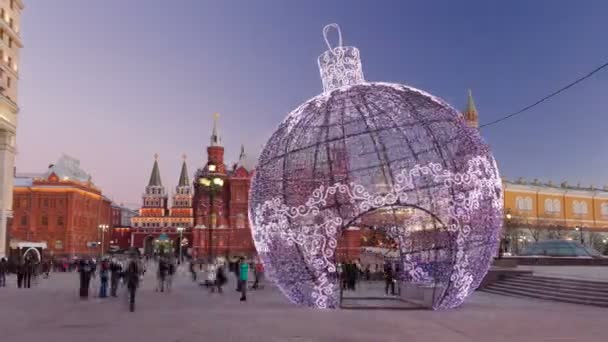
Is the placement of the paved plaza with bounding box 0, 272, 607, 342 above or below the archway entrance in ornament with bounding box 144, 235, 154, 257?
above

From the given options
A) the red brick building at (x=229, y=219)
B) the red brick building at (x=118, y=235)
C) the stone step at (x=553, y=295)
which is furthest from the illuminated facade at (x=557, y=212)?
the red brick building at (x=118, y=235)

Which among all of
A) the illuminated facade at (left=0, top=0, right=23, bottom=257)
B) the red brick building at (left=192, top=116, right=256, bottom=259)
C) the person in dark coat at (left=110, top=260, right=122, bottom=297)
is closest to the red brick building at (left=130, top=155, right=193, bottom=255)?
the red brick building at (left=192, top=116, right=256, bottom=259)

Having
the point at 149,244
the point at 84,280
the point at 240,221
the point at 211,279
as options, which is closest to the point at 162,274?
the point at 211,279

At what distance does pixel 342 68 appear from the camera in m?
16.7

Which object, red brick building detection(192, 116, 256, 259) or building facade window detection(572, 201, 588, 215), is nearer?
red brick building detection(192, 116, 256, 259)

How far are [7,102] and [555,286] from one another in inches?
1562

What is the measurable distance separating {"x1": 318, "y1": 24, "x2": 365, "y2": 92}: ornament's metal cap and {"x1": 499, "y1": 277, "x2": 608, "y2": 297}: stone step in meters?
9.82

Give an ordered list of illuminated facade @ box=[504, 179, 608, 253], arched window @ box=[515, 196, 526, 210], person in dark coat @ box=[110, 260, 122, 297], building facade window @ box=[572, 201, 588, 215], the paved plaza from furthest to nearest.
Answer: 1. building facade window @ box=[572, 201, 588, 215]
2. arched window @ box=[515, 196, 526, 210]
3. illuminated facade @ box=[504, 179, 608, 253]
4. person in dark coat @ box=[110, 260, 122, 297]
5. the paved plaza

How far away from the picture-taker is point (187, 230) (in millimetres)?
112812

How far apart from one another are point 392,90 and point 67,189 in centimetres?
7660

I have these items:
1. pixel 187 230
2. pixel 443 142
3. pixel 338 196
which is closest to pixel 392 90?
pixel 443 142

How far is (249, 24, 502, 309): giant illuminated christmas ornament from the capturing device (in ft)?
48.5

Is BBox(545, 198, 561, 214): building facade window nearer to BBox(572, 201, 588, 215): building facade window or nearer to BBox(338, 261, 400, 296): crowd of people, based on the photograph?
BBox(572, 201, 588, 215): building facade window

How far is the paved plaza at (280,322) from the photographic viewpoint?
1116cm
